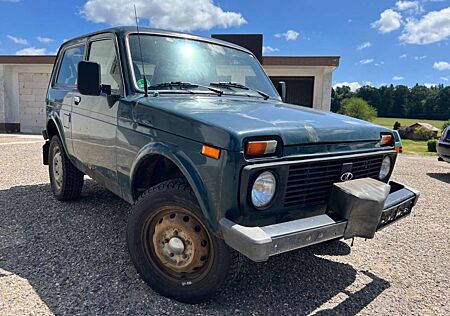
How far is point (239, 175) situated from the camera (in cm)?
218

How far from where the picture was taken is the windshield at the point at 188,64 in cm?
325

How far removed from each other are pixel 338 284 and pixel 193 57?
2.41 meters

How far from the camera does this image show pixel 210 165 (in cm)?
229

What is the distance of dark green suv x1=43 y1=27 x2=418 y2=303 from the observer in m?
2.24

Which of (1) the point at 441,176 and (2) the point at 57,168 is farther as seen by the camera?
(1) the point at 441,176

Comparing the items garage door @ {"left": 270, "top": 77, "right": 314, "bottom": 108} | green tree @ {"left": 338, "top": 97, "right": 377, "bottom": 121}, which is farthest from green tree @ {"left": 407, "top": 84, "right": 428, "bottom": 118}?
garage door @ {"left": 270, "top": 77, "right": 314, "bottom": 108}

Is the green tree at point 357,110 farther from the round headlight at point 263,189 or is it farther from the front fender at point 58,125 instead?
the round headlight at point 263,189

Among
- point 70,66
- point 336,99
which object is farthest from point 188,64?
point 336,99

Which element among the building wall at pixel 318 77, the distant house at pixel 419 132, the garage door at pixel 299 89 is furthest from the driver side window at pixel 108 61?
the distant house at pixel 419 132

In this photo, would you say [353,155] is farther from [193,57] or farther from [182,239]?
[193,57]

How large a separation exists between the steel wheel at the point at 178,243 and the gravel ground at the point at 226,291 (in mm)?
239

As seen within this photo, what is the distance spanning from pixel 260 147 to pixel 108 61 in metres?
2.14

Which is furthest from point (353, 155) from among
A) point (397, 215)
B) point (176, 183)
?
point (176, 183)

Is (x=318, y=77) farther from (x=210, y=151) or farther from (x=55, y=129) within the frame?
(x=210, y=151)
